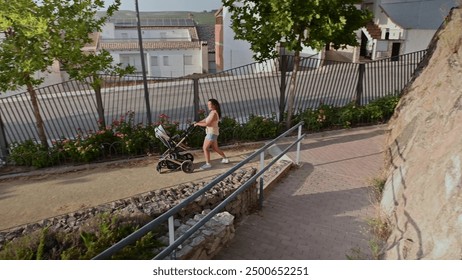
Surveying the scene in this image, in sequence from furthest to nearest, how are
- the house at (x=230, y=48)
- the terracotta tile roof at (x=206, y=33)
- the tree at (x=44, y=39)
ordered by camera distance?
the terracotta tile roof at (x=206, y=33) < the house at (x=230, y=48) < the tree at (x=44, y=39)

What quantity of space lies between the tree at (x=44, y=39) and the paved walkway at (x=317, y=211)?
4.45 m

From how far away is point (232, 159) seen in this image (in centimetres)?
762

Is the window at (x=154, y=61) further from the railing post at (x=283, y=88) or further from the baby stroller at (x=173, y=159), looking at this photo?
the baby stroller at (x=173, y=159)

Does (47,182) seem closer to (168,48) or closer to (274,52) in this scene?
(274,52)

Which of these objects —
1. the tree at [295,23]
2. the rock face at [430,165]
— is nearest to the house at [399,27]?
the tree at [295,23]

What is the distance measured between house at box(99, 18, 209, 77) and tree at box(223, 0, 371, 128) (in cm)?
1969

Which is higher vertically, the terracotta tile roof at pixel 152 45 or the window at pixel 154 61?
the terracotta tile roof at pixel 152 45

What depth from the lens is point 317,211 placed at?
5449 millimetres

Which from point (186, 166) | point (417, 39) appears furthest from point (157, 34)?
point (186, 166)

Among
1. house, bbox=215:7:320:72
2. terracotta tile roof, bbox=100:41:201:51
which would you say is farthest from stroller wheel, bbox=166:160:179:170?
terracotta tile roof, bbox=100:41:201:51

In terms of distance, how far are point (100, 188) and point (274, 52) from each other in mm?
5216

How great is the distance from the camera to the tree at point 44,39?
233 inches

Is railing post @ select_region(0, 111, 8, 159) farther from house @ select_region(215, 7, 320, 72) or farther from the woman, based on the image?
house @ select_region(215, 7, 320, 72)

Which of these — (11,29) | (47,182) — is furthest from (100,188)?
(11,29)
